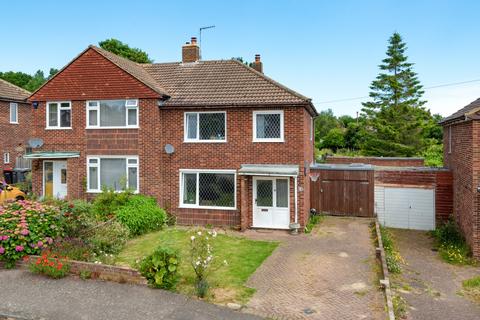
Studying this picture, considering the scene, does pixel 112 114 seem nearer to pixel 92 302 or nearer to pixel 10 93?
pixel 92 302

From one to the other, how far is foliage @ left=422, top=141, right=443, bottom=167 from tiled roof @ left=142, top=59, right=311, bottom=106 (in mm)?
27545

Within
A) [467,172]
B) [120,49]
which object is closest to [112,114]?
[467,172]

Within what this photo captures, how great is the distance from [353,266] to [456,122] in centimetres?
851

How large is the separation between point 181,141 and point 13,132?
54.9 feet

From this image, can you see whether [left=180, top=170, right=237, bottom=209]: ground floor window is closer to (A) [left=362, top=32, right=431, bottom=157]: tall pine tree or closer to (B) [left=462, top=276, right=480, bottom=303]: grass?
(B) [left=462, top=276, right=480, bottom=303]: grass

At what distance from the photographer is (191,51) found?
19219 millimetres

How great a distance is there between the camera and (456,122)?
52.1 feet

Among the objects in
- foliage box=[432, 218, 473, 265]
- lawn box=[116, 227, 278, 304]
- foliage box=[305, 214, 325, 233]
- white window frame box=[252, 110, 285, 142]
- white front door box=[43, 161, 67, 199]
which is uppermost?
white window frame box=[252, 110, 285, 142]

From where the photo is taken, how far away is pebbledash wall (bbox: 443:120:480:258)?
1268 cm

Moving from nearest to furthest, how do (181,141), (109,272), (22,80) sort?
(109,272), (181,141), (22,80)

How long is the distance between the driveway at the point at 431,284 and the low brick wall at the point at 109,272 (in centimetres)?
621

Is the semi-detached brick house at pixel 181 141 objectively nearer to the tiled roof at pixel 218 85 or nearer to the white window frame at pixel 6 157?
the tiled roof at pixel 218 85

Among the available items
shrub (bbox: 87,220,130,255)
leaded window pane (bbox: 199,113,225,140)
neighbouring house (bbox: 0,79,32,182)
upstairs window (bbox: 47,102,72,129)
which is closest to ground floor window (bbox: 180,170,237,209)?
leaded window pane (bbox: 199,113,225,140)

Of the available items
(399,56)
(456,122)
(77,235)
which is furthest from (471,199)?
(399,56)
